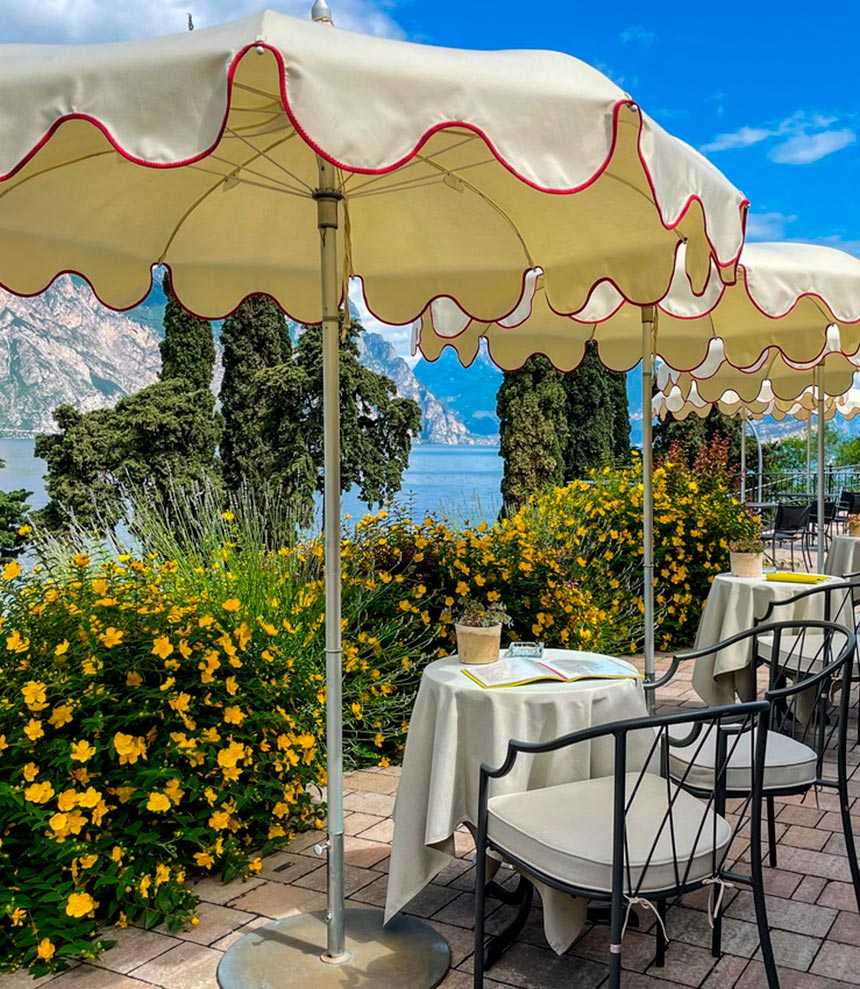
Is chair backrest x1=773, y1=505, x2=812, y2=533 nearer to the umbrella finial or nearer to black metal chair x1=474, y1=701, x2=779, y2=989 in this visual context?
black metal chair x1=474, y1=701, x2=779, y2=989

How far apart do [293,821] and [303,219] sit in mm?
2282

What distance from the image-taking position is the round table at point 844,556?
26.3 ft

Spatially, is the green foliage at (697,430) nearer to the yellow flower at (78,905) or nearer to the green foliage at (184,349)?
the green foliage at (184,349)

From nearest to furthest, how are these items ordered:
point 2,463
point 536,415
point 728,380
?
point 728,380 → point 2,463 → point 536,415

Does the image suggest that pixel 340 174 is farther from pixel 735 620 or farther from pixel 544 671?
pixel 735 620

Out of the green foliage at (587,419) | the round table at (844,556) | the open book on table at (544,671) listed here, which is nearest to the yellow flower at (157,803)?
the open book on table at (544,671)

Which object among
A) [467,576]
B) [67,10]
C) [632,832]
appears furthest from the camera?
[67,10]

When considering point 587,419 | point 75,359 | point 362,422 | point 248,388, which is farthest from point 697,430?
point 75,359

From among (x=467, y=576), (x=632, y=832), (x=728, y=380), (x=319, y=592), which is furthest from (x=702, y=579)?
(x=632, y=832)

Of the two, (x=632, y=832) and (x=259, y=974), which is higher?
(x=632, y=832)

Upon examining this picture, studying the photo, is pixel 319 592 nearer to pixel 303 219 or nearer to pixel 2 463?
pixel 303 219

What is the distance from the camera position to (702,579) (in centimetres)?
760

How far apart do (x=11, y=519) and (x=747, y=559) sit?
800cm

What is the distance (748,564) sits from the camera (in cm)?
543
